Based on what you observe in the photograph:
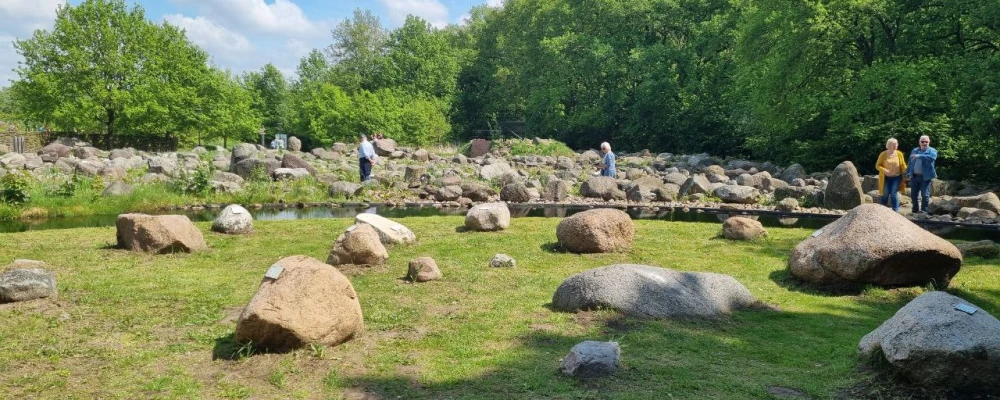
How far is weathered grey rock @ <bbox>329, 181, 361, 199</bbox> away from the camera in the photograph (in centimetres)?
2334

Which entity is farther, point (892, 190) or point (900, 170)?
point (892, 190)

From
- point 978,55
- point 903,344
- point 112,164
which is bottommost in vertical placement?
point 903,344

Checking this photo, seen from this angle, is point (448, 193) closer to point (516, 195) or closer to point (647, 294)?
point (516, 195)

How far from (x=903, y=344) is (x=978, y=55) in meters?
22.7

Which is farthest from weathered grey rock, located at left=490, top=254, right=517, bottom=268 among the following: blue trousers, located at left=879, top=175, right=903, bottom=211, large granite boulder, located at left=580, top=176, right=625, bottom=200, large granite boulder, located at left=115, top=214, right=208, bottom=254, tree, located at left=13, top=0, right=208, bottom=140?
tree, located at left=13, top=0, right=208, bottom=140

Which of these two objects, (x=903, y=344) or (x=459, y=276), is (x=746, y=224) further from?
(x=903, y=344)

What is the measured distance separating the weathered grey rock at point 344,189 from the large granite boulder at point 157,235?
12.0 m

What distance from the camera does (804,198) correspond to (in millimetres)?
21594

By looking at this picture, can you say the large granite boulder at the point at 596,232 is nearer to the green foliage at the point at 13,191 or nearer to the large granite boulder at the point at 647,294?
the large granite boulder at the point at 647,294

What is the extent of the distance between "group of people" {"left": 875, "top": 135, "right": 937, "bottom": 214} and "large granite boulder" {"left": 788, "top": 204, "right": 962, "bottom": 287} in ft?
24.4

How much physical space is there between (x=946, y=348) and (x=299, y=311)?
498 centimetres

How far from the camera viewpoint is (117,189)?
69.9 feet

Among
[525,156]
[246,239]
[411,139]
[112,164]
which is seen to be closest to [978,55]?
[525,156]

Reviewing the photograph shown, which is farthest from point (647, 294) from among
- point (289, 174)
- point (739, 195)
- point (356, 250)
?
point (289, 174)
